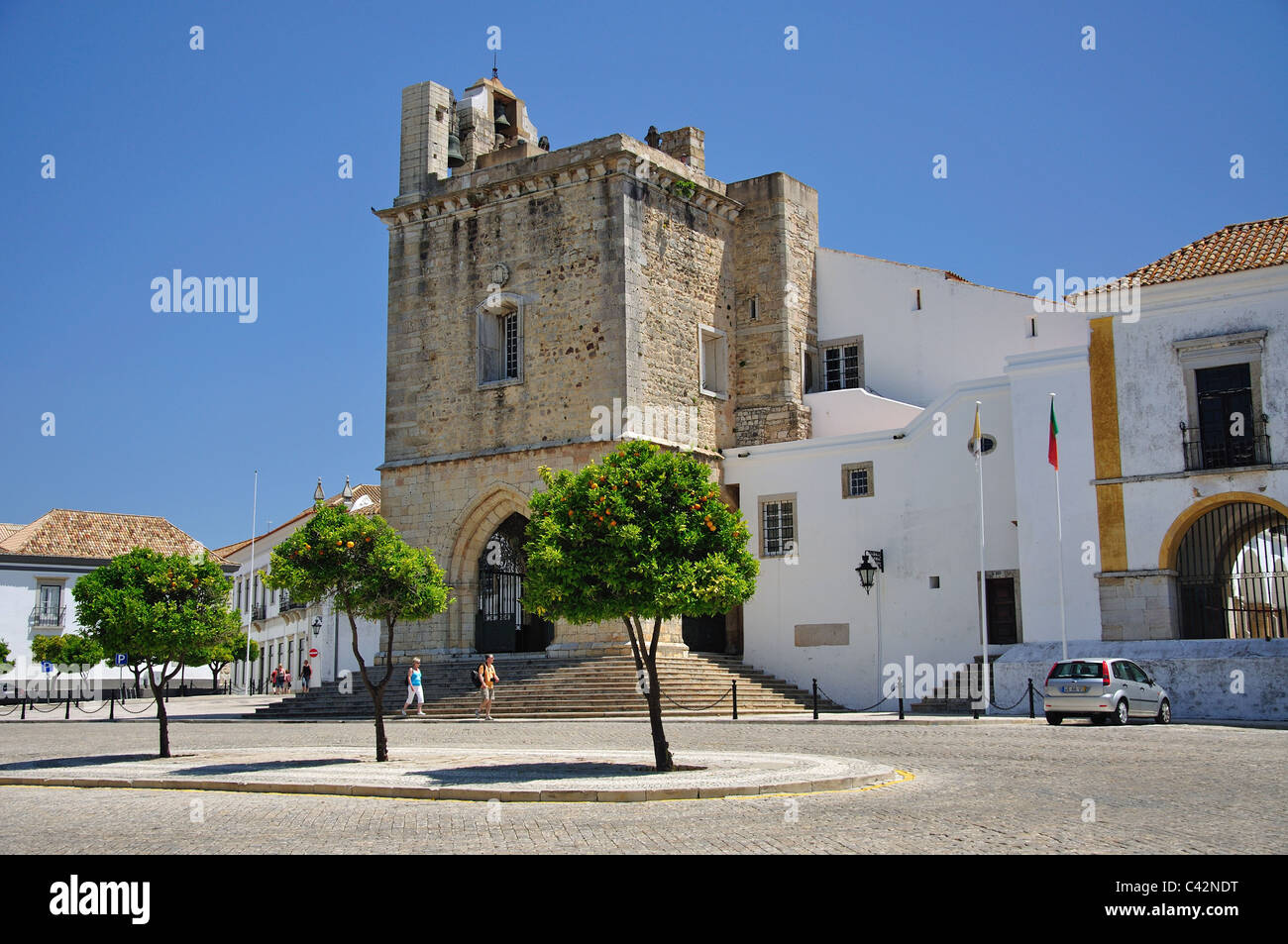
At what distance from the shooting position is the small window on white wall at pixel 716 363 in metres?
32.2

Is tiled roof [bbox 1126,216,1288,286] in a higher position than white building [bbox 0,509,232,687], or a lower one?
higher

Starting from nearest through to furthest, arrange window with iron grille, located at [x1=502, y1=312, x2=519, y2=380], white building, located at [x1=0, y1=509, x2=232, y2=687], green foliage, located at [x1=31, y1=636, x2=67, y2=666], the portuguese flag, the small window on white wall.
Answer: the portuguese flag, window with iron grille, located at [x1=502, y1=312, x2=519, y2=380], the small window on white wall, green foliage, located at [x1=31, y1=636, x2=67, y2=666], white building, located at [x1=0, y1=509, x2=232, y2=687]

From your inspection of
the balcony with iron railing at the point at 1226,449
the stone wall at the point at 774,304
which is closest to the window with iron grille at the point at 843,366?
the stone wall at the point at 774,304

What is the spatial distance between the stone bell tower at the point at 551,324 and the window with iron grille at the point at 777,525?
170 cm

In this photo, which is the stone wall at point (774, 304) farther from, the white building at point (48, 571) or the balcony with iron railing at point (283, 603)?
the white building at point (48, 571)

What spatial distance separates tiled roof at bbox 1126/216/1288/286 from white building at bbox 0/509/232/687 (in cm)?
4260

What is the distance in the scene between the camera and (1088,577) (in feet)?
78.3

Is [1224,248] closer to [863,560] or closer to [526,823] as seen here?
[863,560]

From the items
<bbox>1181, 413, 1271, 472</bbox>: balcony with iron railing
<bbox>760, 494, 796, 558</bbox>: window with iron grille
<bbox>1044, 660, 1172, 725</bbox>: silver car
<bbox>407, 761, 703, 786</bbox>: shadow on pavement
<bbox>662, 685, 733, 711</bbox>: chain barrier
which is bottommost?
<bbox>662, 685, 733, 711</bbox>: chain barrier

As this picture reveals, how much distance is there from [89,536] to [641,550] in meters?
48.6

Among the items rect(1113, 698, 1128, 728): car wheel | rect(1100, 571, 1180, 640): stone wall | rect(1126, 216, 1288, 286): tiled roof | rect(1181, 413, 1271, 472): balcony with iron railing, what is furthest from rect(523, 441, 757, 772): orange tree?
rect(1126, 216, 1288, 286): tiled roof

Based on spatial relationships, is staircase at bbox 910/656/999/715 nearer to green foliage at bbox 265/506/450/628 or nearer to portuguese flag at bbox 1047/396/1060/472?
portuguese flag at bbox 1047/396/1060/472

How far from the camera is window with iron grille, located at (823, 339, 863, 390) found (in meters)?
32.7
